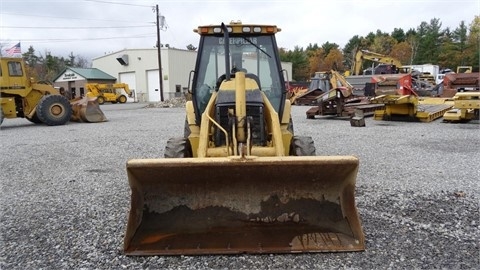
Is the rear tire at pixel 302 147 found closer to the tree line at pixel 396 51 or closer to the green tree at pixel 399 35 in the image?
the tree line at pixel 396 51

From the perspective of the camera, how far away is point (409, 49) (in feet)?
200

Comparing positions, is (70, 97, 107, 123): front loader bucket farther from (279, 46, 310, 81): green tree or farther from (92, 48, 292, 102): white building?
(279, 46, 310, 81): green tree

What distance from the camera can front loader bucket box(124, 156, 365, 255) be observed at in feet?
10.5

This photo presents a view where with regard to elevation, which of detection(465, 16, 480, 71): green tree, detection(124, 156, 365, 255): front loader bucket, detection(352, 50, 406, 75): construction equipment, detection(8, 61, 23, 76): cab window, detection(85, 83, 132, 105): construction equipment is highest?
detection(465, 16, 480, 71): green tree

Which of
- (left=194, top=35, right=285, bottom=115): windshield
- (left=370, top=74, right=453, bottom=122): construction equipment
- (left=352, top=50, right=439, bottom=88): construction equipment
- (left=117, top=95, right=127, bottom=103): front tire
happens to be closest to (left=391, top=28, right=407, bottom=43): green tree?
(left=352, top=50, right=439, bottom=88): construction equipment

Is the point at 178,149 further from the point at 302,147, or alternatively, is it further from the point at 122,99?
the point at 122,99

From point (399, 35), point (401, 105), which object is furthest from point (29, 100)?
point (399, 35)

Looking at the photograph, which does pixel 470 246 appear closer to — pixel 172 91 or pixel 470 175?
pixel 470 175

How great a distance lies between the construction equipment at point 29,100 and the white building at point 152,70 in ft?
77.2

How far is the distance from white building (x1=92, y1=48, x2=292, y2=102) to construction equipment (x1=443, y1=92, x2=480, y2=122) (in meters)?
28.7

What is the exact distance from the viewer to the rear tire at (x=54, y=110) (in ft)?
47.6

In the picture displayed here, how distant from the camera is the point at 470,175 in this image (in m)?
5.82

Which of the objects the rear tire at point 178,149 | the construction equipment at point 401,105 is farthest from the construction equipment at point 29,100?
the construction equipment at point 401,105

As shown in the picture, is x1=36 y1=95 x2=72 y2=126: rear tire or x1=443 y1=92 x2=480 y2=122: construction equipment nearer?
x1=443 y1=92 x2=480 y2=122: construction equipment
